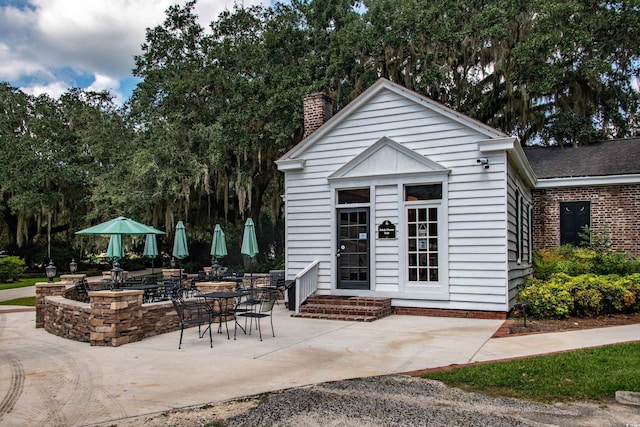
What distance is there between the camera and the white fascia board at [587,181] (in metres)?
Answer: 12.5

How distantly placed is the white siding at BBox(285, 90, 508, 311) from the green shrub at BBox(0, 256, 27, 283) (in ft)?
46.8

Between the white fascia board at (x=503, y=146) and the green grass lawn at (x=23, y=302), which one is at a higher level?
the white fascia board at (x=503, y=146)

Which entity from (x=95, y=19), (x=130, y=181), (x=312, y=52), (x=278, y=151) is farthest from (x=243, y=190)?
(x=95, y=19)

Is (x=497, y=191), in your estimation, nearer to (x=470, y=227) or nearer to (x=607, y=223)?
(x=470, y=227)

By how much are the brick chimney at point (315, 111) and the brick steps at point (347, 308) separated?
410 centimetres

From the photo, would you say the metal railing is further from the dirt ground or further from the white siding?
the dirt ground

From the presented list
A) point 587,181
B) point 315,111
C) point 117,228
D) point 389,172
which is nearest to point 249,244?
point 117,228

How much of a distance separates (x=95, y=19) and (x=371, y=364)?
1070 cm

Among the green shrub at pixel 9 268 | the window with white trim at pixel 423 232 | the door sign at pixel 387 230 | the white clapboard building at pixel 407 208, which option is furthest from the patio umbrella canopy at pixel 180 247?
the green shrub at pixel 9 268

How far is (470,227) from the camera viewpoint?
9.74m

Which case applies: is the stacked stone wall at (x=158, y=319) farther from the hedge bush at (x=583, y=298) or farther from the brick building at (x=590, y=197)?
the brick building at (x=590, y=197)

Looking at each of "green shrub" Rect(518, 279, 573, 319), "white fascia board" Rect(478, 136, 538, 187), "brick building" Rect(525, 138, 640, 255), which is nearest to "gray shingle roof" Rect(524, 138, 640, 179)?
"brick building" Rect(525, 138, 640, 255)

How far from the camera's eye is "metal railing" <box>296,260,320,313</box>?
10367 mm

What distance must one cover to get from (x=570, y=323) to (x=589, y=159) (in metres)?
7.47
